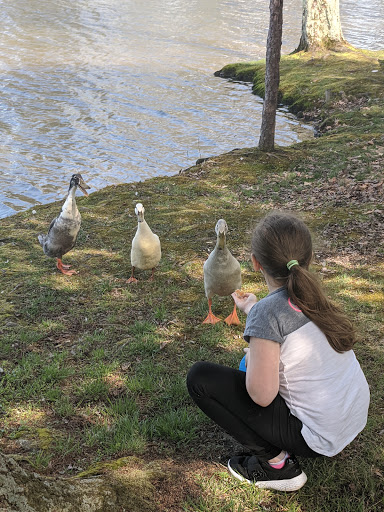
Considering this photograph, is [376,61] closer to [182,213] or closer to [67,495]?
[182,213]

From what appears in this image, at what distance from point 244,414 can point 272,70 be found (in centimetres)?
933

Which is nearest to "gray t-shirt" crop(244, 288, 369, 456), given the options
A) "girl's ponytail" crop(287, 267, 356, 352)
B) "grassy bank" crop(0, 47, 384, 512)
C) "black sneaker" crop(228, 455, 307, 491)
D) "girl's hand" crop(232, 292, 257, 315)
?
"girl's ponytail" crop(287, 267, 356, 352)

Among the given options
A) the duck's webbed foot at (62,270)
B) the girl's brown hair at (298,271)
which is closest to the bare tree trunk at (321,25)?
the duck's webbed foot at (62,270)

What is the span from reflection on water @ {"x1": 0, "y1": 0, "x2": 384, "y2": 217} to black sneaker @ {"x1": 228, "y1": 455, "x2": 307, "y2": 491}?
9.81 metres

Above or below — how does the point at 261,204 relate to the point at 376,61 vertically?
below

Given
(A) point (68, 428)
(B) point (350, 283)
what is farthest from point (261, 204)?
(A) point (68, 428)

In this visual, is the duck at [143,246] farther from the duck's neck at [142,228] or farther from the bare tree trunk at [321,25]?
the bare tree trunk at [321,25]

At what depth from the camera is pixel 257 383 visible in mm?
2994

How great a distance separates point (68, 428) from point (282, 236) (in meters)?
2.32

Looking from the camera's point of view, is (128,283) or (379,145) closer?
(128,283)

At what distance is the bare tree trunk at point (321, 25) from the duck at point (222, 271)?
58.7 feet

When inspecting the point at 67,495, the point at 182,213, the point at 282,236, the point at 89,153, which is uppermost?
the point at 282,236

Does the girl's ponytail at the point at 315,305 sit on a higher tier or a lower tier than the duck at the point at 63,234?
higher

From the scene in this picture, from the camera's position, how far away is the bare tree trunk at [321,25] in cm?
2028
